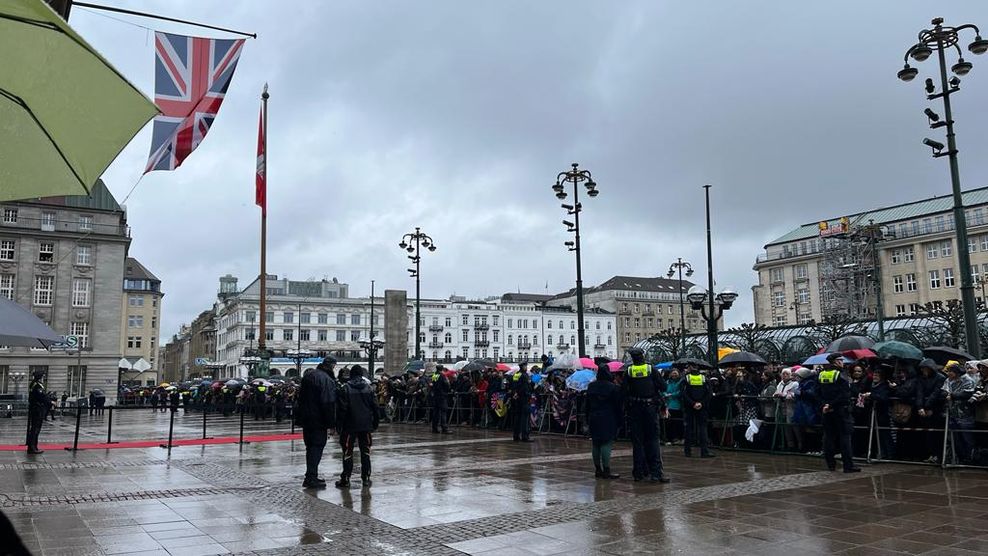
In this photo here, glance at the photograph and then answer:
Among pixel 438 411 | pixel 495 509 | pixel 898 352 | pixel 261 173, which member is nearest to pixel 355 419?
pixel 495 509

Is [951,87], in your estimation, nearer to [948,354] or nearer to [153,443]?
[948,354]

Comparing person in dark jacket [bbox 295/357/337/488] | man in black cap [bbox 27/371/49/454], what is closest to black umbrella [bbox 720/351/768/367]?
person in dark jacket [bbox 295/357/337/488]

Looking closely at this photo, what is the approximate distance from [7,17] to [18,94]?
495mm

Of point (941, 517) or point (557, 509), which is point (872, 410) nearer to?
point (941, 517)

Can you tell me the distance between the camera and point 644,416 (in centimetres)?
1088

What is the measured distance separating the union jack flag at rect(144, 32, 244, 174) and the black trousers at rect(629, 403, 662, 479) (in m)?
7.60

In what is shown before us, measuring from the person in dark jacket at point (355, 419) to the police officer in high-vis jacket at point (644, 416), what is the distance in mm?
3893

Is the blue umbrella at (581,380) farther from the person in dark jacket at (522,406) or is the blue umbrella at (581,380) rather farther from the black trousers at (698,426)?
the black trousers at (698,426)

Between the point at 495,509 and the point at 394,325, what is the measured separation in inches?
1091

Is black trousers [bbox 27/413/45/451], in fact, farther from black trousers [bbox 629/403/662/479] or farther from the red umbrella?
the red umbrella

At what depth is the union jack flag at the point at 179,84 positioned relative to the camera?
9242 millimetres

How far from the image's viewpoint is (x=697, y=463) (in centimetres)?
1276

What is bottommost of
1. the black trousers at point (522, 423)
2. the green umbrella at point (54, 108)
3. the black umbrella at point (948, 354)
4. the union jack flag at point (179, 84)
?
the black trousers at point (522, 423)

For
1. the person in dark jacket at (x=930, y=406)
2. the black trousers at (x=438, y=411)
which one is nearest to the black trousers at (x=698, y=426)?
the person in dark jacket at (x=930, y=406)
